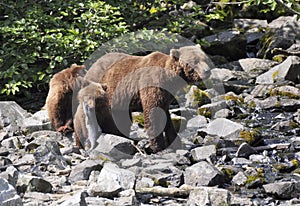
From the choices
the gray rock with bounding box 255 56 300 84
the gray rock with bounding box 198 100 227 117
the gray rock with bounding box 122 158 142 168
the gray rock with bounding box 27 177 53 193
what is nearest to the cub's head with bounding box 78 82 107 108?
the gray rock with bounding box 122 158 142 168

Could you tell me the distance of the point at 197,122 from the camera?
31.2 feet

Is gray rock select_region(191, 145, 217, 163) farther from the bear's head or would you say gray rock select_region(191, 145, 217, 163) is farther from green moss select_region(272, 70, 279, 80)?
green moss select_region(272, 70, 279, 80)

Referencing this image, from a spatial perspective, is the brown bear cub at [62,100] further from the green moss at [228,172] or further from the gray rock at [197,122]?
the green moss at [228,172]

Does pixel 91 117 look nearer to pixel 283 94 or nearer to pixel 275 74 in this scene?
pixel 283 94

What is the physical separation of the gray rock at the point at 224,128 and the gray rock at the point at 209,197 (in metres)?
2.60

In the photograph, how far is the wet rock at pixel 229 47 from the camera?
46.3 feet

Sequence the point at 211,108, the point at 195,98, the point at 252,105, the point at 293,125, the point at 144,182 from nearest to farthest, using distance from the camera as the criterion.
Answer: the point at 144,182 < the point at 293,125 < the point at 211,108 < the point at 252,105 < the point at 195,98

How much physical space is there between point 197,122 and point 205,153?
1881 mm

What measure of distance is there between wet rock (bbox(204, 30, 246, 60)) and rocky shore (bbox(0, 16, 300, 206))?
1971 mm

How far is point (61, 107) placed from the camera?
881 centimetres

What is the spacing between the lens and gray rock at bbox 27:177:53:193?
20.1ft

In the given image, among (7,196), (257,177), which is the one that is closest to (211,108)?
(257,177)

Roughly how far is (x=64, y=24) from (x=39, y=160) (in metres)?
3.87

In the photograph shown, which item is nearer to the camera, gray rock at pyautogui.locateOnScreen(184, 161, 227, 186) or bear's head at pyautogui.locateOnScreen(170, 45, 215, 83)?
gray rock at pyautogui.locateOnScreen(184, 161, 227, 186)
